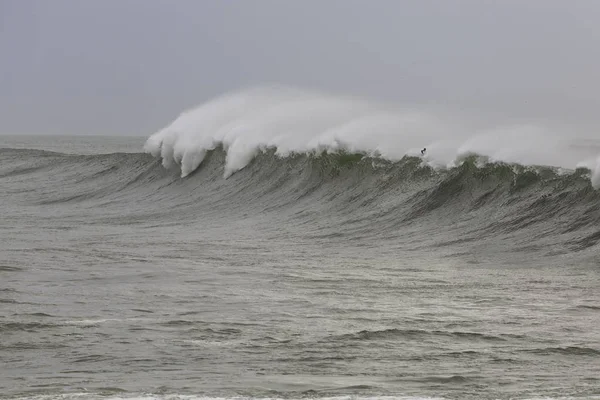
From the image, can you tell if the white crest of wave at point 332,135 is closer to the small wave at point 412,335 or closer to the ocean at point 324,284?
the ocean at point 324,284

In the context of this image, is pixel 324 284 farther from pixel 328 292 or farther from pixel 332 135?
→ pixel 332 135

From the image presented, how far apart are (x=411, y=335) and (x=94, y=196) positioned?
18.2 meters

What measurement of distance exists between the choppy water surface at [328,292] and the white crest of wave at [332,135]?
59cm

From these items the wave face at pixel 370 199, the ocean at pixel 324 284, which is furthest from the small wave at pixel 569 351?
the wave face at pixel 370 199

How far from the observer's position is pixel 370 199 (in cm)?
1744

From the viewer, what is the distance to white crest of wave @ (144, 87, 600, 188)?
17078 millimetres

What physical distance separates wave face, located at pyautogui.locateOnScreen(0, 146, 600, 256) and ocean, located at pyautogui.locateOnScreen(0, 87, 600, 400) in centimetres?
5

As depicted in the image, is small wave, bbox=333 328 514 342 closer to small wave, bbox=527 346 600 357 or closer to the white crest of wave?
small wave, bbox=527 346 600 357

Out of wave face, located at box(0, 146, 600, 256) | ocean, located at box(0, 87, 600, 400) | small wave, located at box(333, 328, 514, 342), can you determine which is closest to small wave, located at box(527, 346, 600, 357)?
ocean, located at box(0, 87, 600, 400)

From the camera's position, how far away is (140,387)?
20.1ft

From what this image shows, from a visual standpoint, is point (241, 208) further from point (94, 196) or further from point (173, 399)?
point (173, 399)

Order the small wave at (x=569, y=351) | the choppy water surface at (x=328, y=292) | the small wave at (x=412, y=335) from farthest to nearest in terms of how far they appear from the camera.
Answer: the small wave at (x=412, y=335) < the small wave at (x=569, y=351) < the choppy water surface at (x=328, y=292)

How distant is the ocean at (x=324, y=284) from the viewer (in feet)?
21.1

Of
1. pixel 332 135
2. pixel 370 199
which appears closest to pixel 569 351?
pixel 370 199
